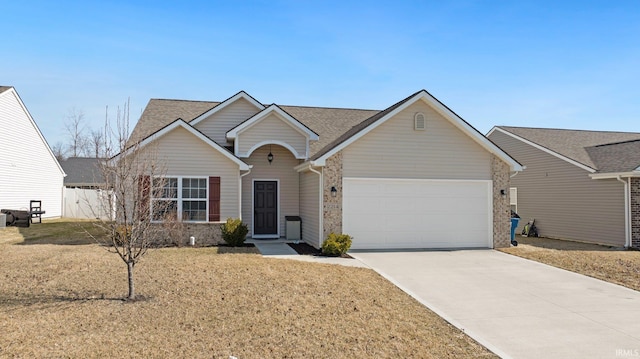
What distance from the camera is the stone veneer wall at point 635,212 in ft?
51.9

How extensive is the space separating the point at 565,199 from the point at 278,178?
12.5 m

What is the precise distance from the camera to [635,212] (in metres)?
15.9

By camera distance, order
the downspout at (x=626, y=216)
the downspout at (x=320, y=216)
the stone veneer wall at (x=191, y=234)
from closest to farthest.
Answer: the downspout at (x=320, y=216), the stone veneer wall at (x=191, y=234), the downspout at (x=626, y=216)

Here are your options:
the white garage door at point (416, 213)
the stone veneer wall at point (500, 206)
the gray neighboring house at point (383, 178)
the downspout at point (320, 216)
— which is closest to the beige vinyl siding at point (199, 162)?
the gray neighboring house at point (383, 178)

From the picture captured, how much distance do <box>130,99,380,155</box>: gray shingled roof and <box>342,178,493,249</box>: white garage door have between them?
13.0 ft

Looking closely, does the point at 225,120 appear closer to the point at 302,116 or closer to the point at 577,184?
the point at 302,116

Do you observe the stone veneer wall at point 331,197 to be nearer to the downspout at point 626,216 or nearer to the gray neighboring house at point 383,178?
the gray neighboring house at point 383,178

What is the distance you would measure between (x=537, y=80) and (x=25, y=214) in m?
23.9

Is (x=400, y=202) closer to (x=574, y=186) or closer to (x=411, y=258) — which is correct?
(x=411, y=258)

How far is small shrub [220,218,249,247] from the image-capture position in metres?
14.3

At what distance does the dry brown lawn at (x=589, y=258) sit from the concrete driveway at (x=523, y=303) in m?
0.62

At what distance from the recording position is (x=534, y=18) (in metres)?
13.1

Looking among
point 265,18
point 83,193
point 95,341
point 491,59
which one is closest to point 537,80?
point 491,59

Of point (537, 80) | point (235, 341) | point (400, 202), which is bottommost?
point (235, 341)
